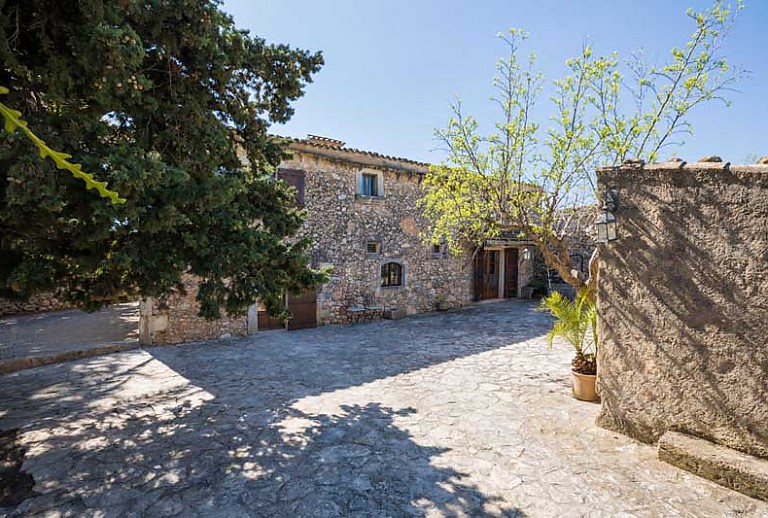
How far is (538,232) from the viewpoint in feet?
20.5

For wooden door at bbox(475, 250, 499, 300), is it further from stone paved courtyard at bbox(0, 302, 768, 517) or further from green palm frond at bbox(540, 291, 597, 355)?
green palm frond at bbox(540, 291, 597, 355)

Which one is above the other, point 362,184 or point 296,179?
point 362,184

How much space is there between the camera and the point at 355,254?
12.5m

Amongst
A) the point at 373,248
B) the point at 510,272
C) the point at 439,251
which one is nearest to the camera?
the point at 373,248

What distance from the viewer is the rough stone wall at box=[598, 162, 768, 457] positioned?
383 centimetres

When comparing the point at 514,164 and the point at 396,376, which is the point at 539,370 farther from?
the point at 514,164

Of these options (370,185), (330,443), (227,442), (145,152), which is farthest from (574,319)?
(370,185)

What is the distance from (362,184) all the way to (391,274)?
3163mm

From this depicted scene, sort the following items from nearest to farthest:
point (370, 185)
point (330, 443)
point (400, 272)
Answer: point (330, 443) → point (370, 185) → point (400, 272)

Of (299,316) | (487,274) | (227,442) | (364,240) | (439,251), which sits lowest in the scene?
(227,442)

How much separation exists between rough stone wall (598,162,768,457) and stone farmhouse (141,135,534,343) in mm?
7396

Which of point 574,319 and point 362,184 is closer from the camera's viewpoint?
point 574,319

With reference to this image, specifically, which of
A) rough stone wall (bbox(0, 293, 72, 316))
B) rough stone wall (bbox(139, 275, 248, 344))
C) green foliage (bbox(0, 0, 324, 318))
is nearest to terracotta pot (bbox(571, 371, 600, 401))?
green foliage (bbox(0, 0, 324, 318))

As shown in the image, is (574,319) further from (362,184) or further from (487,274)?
(487,274)
